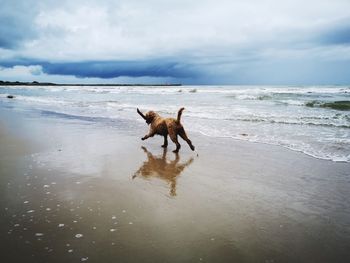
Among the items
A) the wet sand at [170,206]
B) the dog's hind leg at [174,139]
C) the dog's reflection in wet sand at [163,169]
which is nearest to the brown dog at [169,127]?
the dog's hind leg at [174,139]

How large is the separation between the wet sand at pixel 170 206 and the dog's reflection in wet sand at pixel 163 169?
0.02 m

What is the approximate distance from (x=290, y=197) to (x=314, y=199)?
1.12 ft

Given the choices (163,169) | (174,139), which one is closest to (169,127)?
(174,139)

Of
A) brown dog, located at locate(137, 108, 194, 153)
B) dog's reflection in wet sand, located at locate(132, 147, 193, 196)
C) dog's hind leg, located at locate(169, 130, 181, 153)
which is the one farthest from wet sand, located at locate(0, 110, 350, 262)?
brown dog, located at locate(137, 108, 194, 153)

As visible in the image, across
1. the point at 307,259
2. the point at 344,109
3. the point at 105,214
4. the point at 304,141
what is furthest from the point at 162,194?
the point at 344,109

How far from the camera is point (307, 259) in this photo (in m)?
3.46

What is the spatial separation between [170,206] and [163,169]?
227cm

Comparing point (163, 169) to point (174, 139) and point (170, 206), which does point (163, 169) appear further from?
point (170, 206)

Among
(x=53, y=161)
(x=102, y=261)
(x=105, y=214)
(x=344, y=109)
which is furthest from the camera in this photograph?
(x=344, y=109)

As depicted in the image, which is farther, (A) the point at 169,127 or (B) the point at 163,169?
(A) the point at 169,127

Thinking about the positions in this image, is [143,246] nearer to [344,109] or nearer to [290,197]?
[290,197]

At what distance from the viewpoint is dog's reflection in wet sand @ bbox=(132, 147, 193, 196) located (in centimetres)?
638

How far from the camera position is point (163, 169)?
23.3 ft

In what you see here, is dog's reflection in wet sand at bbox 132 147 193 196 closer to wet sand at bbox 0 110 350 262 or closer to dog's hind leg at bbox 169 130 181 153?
wet sand at bbox 0 110 350 262
